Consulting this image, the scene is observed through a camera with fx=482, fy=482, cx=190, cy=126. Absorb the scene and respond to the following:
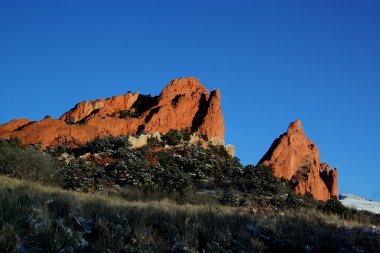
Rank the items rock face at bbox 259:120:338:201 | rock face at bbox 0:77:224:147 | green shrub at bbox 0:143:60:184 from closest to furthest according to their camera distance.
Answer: green shrub at bbox 0:143:60:184, rock face at bbox 0:77:224:147, rock face at bbox 259:120:338:201

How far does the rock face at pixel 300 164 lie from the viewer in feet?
281


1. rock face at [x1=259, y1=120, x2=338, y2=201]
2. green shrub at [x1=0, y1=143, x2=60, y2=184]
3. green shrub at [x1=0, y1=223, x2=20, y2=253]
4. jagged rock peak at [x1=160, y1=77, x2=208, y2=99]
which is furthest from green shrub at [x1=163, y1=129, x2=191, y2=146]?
green shrub at [x1=0, y1=223, x2=20, y2=253]

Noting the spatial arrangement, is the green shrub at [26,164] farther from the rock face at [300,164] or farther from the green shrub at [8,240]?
the rock face at [300,164]

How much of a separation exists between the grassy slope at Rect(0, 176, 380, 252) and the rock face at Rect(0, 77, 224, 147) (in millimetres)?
58590

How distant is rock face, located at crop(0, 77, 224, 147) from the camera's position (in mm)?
70312

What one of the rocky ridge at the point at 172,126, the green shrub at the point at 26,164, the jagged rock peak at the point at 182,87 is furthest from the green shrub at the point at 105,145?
the green shrub at the point at 26,164

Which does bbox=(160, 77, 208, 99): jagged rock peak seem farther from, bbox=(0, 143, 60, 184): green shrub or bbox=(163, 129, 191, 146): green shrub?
bbox=(0, 143, 60, 184): green shrub

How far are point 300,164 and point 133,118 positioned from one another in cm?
3311

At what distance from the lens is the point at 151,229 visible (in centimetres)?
1024

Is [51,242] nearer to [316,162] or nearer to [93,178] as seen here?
[93,178]

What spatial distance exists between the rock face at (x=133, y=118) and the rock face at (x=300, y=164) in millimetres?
12491

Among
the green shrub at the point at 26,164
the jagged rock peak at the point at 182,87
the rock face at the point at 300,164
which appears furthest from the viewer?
the jagged rock peak at the point at 182,87

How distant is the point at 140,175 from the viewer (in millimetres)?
51094

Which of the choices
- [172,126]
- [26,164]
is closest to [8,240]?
[26,164]
